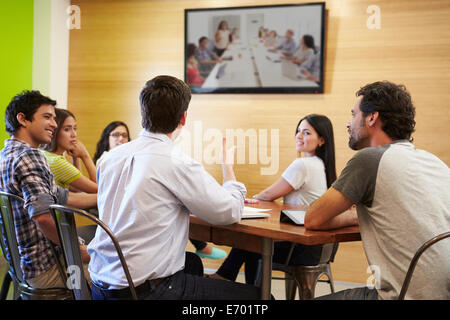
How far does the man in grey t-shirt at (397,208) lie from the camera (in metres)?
1.44

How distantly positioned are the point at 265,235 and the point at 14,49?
129 inches

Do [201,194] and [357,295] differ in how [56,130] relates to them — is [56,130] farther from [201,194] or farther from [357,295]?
[357,295]

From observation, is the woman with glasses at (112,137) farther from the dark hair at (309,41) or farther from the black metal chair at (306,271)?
the black metal chair at (306,271)

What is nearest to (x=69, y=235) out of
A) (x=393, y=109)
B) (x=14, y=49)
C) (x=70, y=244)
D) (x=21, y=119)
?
(x=70, y=244)

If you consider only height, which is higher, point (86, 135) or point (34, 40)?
point (34, 40)

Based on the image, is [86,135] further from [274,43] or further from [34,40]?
[274,43]

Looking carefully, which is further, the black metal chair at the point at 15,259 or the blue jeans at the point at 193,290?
the black metal chair at the point at 15,259

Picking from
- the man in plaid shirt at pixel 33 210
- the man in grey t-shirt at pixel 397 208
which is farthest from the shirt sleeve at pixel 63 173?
the man in grey t-shirt at pixel 397 208

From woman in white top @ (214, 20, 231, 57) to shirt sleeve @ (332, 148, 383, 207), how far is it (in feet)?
8.98

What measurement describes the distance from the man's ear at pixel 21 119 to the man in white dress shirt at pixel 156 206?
31.5 inches

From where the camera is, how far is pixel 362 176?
150cm
